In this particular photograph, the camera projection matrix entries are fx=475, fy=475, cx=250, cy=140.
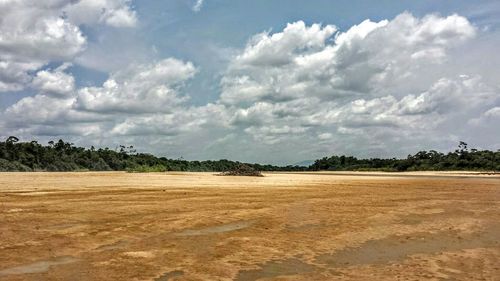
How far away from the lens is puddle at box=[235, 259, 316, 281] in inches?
372

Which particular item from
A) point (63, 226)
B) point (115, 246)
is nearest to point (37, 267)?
point (115, 246)

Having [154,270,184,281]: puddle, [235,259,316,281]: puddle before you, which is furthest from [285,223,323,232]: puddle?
[154,270,184,281]: puddle

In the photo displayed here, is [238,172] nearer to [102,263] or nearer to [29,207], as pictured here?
[29,207]

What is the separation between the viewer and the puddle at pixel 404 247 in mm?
11094

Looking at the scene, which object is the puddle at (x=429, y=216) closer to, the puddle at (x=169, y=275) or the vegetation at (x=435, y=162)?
the puddle at (x=169, y=275)

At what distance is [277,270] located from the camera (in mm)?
9977

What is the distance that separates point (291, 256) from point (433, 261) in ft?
10.7

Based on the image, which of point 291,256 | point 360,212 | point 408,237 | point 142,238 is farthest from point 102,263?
point 360,212

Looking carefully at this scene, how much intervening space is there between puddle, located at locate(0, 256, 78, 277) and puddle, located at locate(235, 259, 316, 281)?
391cm

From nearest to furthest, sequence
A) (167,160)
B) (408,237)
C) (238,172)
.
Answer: (408,237)
(238,172)
(167,160)

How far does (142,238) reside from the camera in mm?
13438

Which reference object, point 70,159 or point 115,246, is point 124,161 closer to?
point 70,159

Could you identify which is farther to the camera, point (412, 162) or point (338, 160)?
point (338, 160)

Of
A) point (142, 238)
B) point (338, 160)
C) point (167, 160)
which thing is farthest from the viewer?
point (338, 160)
